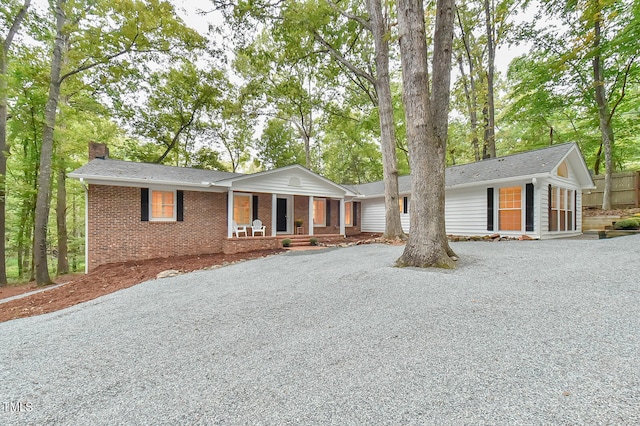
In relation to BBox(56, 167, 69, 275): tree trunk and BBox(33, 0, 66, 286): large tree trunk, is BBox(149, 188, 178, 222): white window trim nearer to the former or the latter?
BBox(33, 0, 66, 286): large tree trunk

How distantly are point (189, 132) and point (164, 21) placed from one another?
10528 millimetres

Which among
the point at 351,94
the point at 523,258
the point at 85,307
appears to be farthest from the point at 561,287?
the point at 351,94

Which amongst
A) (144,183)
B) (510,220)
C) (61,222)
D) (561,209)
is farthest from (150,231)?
(561,209)

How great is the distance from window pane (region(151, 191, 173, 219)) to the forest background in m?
3.07

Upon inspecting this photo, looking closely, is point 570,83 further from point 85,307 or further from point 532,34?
point 85,307

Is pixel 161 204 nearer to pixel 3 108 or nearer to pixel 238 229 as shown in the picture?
pixel 238 229

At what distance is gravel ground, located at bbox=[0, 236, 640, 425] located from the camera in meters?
1.64

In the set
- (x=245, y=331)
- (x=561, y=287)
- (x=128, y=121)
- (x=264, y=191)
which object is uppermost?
(x=128, y=121)

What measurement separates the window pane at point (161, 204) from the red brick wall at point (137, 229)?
0.34m

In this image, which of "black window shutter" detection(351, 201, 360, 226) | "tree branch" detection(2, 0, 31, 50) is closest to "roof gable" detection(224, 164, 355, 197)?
"black window shutter" detection(351, 201, 360, 226)

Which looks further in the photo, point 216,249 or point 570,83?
point 570,83

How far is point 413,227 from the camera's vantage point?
5.46 meters

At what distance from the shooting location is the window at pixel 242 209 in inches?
462

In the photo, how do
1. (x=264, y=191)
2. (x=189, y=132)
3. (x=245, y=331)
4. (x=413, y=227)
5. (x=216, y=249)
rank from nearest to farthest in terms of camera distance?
(x=245, y=331)
(x=413, y=227)
(x=216, y=249)
(x=264, y=191)
(x=189, y=132)
